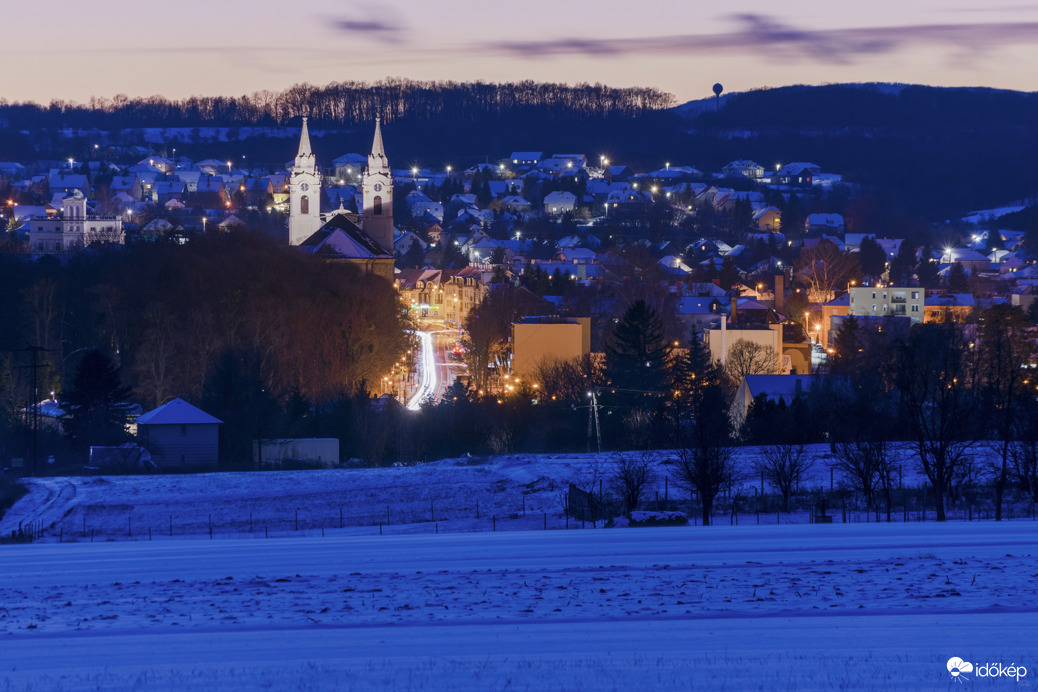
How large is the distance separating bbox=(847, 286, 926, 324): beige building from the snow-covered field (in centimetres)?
8108

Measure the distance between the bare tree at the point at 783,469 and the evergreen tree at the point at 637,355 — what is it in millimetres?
20942

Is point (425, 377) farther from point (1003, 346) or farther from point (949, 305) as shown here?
point (949, 305)

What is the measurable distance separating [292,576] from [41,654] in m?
4.48

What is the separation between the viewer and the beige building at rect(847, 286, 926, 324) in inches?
3880

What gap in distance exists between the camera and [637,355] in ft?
184

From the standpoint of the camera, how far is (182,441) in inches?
1574

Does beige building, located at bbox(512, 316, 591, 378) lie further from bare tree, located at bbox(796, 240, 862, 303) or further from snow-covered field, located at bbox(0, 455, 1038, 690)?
bare tree, located at bbox(796, 240, 862, 303)

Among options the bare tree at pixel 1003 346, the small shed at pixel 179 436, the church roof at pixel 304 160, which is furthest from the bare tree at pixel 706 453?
the church roof at pixel 304 160

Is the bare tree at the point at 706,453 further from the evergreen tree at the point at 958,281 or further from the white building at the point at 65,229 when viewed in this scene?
the evergreen tree at the point at 958,281

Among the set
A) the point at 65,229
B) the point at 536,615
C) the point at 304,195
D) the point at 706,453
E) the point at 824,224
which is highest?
the point at 824,224

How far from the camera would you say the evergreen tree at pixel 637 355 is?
54719mm

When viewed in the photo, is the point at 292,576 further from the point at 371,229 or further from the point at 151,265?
the point at 371,229

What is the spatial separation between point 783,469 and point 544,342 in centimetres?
3831

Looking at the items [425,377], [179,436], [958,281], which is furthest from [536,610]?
[958,281]
